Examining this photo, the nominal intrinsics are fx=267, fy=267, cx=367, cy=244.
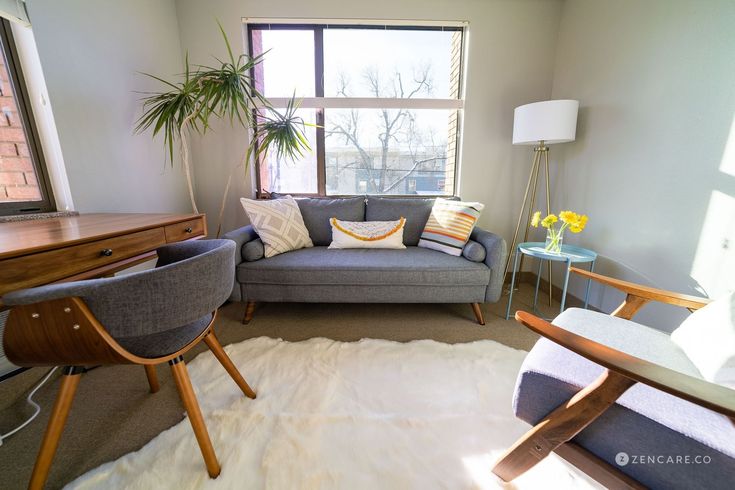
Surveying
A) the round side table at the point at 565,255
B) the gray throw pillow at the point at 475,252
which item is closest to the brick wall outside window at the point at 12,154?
the gray throw pillow at the point at 475,252

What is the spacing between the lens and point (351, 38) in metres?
2.44

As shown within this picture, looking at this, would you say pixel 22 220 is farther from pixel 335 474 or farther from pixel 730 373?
pixel 730 373

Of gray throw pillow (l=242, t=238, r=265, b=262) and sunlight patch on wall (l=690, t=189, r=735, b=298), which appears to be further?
gray throw pillow (l=242, t=238, r=265, b=262)

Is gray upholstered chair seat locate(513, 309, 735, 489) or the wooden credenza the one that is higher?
the wooden credenza

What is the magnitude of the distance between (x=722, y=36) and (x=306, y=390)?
8.50 feet

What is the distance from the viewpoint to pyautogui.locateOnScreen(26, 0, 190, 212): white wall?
1469mm

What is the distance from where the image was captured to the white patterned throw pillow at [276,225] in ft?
6.35

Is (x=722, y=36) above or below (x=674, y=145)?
above

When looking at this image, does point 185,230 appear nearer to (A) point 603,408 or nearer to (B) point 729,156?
(A) point 603,408

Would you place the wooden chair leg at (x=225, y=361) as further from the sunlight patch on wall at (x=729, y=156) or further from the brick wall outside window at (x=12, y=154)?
the sunlight patch on wall at (x=729, y=156)

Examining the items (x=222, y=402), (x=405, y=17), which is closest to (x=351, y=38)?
(x=405, y=17)

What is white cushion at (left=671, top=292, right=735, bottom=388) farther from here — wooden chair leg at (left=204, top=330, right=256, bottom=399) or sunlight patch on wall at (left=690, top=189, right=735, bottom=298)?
wooden chair leg at (left=204, top=330, right=256, bottom=399)

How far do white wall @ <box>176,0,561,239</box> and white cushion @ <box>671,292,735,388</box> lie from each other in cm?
181

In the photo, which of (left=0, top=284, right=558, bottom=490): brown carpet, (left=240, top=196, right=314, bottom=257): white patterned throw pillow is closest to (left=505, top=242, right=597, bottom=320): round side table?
(left=0, top=284, right=558, bottom=490): brown carpet
